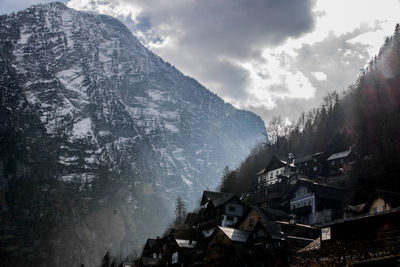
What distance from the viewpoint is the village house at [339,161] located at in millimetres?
84325

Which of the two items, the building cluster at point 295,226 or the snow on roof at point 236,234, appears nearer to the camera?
the building cluster at point 295,226

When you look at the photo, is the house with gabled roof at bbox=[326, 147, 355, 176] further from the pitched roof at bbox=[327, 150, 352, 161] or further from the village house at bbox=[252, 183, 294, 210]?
the village house at bbox=[252, 183, 294, 210]

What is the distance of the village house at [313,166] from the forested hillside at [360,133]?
8.16 feet

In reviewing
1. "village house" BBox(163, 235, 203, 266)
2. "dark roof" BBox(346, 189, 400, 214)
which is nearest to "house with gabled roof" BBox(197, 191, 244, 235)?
"village house" BBox(163, 235, 203, 266)

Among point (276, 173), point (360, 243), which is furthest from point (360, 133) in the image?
point (360, 243)

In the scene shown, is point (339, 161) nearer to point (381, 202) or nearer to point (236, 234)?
point (236, 234)

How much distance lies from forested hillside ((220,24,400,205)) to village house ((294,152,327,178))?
98.0 inches

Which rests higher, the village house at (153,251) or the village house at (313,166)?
the village house at (313,166)

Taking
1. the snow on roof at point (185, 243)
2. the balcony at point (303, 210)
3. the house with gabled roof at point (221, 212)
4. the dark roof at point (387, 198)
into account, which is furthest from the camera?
the house with gabled roof at point (221, 212)

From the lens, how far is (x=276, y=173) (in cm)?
10194

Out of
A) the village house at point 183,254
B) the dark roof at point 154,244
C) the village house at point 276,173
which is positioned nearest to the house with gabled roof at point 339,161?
the village house at point 276,173

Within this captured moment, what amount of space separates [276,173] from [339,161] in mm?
17171

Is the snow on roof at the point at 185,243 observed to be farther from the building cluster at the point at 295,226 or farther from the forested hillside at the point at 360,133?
the forested hillside at the point at 360,133

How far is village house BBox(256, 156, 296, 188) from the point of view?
311ft
